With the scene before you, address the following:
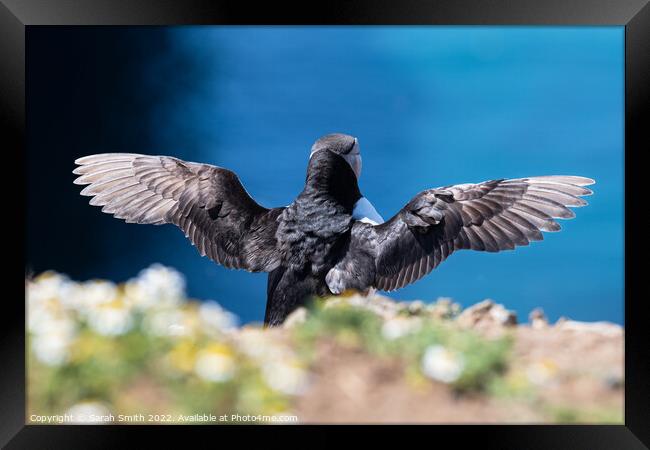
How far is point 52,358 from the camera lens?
3117 millimetres

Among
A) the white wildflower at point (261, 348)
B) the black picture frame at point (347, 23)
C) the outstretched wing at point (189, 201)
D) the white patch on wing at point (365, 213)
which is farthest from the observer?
the outstretched wing at point (189, 201)

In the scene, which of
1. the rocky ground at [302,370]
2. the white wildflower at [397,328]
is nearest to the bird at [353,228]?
the rocky ground at [302,370]

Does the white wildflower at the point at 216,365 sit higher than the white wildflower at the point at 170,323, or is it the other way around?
the white wildflower at the point at 170,323

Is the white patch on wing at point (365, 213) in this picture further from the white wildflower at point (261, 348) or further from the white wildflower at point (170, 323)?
the white wildflower at point (170, 323)

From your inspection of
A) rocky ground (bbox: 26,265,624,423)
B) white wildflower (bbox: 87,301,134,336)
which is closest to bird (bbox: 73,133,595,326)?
rocky ground (bbox: 26,265,624,423)

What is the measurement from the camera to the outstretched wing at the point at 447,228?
443 centimetres

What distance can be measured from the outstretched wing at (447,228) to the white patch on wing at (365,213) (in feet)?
0.53

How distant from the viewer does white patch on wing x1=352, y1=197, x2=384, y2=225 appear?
15.5 ft

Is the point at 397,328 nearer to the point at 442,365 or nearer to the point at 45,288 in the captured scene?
the point at 442,365

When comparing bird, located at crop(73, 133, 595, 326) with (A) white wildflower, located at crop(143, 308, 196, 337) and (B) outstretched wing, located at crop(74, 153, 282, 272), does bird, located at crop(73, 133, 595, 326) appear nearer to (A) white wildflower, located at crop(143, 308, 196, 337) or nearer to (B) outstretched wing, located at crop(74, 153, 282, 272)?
(B) outstretched wing, located at crop(74, 153, 282, 272)

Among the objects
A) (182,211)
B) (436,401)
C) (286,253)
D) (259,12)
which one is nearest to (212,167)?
(182,211)

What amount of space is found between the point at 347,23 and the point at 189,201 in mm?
1934

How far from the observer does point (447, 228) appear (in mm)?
4488

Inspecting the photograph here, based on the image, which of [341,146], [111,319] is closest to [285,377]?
[111,319]
